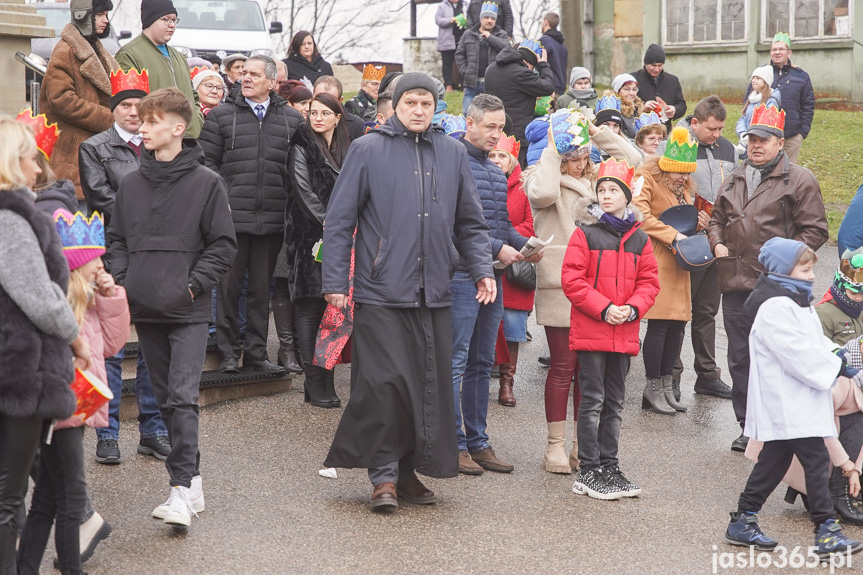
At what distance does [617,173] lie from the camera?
6.69 meters

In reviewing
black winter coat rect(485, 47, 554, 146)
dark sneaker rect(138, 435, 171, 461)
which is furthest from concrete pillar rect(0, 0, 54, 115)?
black winter coat rect(485, 47, 554, 146)

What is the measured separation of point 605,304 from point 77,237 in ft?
9.96

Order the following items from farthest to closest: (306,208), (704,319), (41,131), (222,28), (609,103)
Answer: (222,28), (609,103), (704,319), (306,208), (41,131)

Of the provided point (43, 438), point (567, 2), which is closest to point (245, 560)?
point (43, 438)

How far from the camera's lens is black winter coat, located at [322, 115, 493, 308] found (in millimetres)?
6137

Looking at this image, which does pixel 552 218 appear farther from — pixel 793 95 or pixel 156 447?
pixel 793 95

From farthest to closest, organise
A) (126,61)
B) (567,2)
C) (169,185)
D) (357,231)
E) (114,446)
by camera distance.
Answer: (567,2) → (126,61) → (114,446) → (357,231) → (169,185)

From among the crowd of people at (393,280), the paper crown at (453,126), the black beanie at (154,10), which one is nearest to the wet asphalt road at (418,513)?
the crowd of people at (393,280)

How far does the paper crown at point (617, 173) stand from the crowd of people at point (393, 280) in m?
0.02

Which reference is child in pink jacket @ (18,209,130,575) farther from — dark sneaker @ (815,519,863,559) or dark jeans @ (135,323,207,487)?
dark sneaker @ (815,519,863,559)

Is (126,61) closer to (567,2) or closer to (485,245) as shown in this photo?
(485,245)

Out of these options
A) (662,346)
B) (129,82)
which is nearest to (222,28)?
(662,346)

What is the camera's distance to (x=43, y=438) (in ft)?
15.1

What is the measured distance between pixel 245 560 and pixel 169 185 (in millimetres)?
1968
